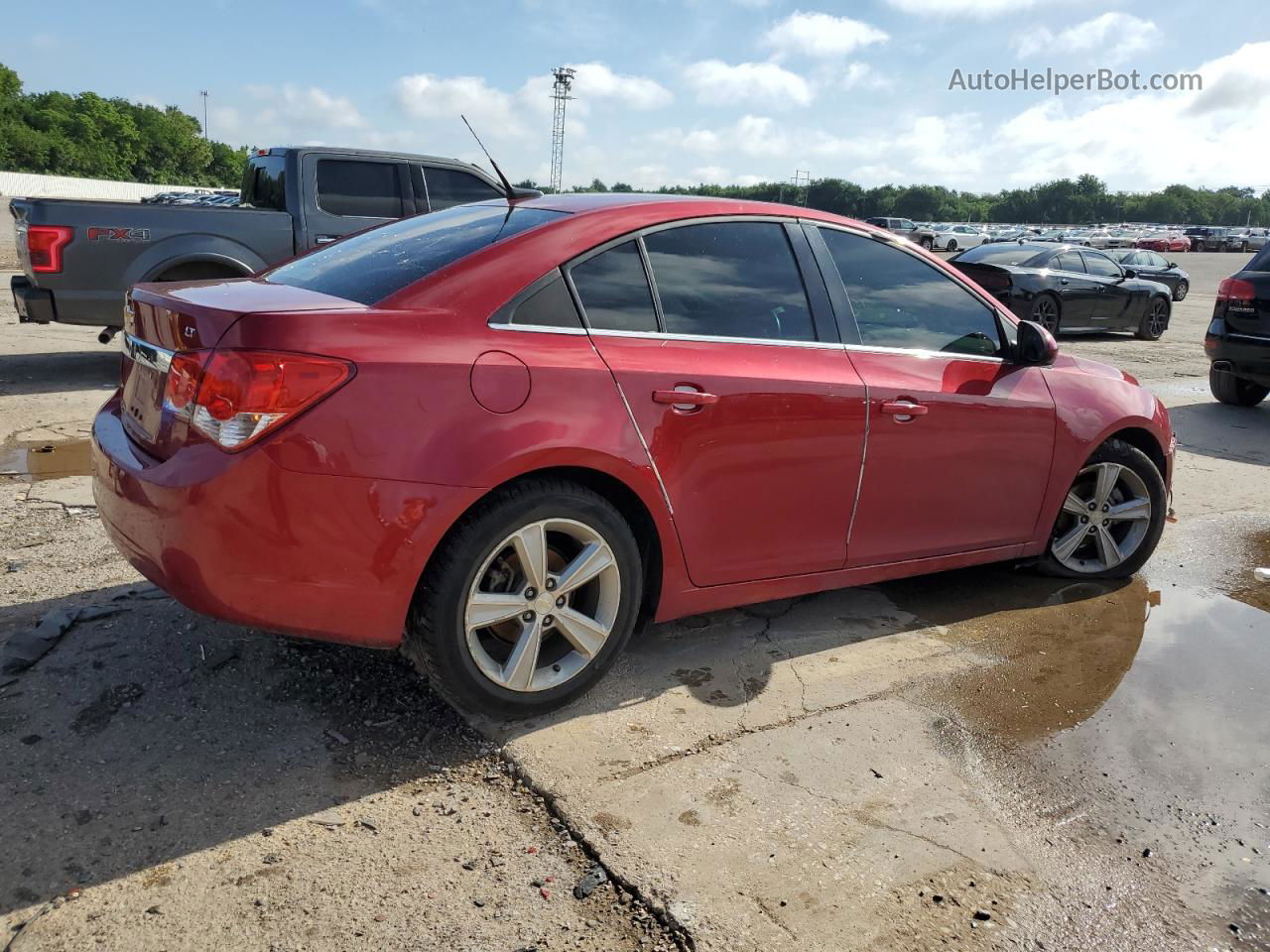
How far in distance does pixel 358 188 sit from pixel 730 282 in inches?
244

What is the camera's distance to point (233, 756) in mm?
2887

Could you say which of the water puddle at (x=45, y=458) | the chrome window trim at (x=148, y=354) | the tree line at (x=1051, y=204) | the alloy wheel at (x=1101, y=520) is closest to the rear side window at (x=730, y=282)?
the chrome window trim at (x=148, y=354)

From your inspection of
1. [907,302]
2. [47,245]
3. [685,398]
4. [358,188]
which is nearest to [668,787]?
[685,398]

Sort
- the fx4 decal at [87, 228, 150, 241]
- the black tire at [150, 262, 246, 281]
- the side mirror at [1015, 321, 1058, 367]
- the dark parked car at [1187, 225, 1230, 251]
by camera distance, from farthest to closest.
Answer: the dark parked car at [1187, 225, 1230, 251], the black tire at [150, 262, 246, 281], the fx4 decal at [87, 228, 150, 241], the side mirror at [1015, 321, 1058, 367]

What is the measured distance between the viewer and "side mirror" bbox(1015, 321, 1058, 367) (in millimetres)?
4176

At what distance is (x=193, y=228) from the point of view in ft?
25.7

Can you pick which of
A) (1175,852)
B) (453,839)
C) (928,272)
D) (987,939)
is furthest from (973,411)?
(453,839)

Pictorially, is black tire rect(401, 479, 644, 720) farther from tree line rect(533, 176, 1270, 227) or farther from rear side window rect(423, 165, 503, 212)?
tree line rect(533, 176, 1270, 227)

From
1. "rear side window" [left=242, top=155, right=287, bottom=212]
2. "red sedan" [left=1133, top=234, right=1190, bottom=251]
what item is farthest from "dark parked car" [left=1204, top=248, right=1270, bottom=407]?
"red sedan" [left=1133, top=234, right=1190, bottom=251]

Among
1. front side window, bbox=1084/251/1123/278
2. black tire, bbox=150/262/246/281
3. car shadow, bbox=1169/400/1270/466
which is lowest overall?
car shadow, bbox=1169/400/1270/466

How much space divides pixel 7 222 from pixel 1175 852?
118 feet

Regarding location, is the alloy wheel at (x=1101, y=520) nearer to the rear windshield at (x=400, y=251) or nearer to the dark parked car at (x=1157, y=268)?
the rear windshield at (x=400, y=251)

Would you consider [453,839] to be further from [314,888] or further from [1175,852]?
[1175,852]

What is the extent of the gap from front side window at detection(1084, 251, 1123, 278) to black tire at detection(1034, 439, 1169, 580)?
1262 centimetres
